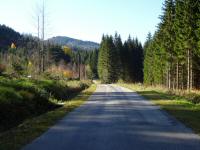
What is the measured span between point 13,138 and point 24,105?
990 centimetres

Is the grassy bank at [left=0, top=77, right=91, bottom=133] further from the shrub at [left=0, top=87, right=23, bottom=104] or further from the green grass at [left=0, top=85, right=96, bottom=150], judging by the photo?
the green grass at [left=0, top=85, right=96, bottom=150]

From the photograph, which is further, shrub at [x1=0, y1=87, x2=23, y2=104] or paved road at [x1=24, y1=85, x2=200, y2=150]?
shrub at [x1=0, y1=87, x2=23, y2=104]

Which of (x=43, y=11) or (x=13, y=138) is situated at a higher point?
(x=43, y=11)

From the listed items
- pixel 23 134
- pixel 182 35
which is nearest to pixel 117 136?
pixel 23 134

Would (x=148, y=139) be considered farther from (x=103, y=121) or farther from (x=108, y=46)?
(x=108, y=46)

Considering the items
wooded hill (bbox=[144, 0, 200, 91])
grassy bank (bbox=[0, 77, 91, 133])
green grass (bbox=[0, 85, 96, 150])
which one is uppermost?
wooded hill (bbox=[144, 0, 200, 91])

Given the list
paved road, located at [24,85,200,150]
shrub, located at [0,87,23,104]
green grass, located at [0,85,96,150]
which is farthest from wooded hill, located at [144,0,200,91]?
green grass, located at [0,85,96,150]

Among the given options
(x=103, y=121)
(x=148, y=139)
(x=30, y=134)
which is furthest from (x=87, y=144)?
(x=103, y=121)

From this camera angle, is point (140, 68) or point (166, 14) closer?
point (166, 14)

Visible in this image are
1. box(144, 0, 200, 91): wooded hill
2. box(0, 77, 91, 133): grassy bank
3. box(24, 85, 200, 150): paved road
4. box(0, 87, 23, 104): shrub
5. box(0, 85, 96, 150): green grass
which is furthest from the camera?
box(144, 0, 200, 91): wooded hill

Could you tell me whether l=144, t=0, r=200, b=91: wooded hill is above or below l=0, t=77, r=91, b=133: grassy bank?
above

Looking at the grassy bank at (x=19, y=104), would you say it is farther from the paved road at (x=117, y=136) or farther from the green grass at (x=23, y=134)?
the paved road at (x=117, y=136)

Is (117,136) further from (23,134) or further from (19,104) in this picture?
(19,104)

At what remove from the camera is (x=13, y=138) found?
13305 millimetres
